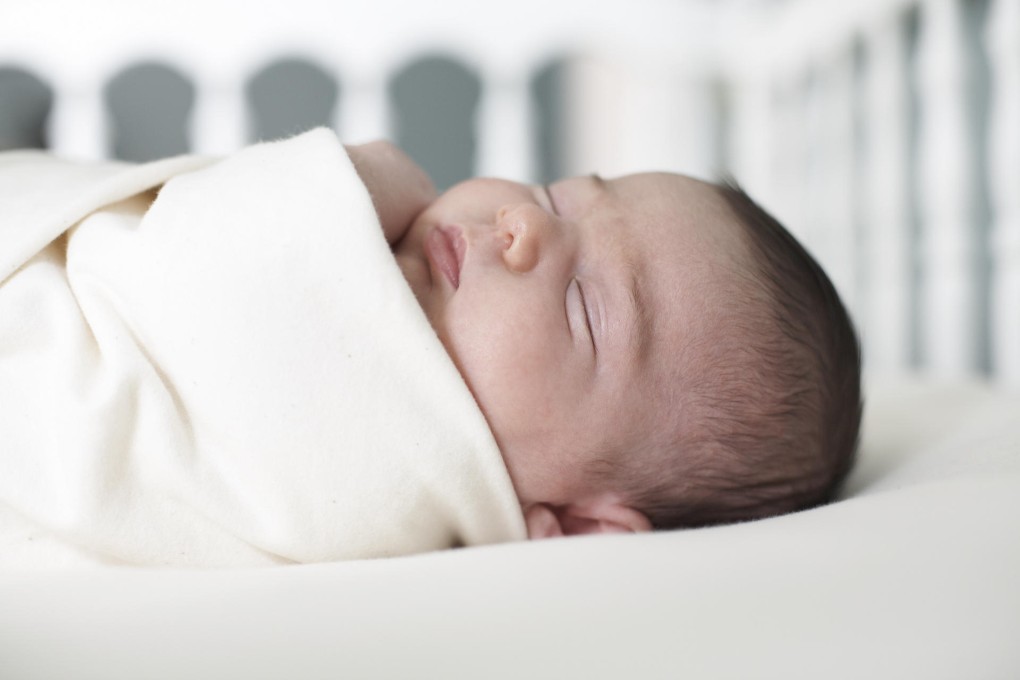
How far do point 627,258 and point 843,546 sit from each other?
0.27 metres

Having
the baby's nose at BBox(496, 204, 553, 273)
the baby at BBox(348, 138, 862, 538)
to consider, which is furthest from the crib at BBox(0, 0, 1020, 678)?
the baby's nose at BBox(496, 204, 553, 273)

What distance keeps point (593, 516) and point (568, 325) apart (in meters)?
0.15

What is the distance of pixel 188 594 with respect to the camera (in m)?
0.40

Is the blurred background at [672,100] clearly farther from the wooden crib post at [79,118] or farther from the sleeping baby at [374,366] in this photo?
the sleeping baby at [374,366]

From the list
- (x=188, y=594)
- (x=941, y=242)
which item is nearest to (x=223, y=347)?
(x=188, y=594)

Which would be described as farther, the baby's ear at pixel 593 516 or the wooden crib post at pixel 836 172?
the wooden crib post at pixel 836 172

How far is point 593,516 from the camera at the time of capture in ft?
2.08

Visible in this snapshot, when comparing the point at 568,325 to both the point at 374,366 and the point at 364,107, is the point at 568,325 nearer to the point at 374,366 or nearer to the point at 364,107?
the point at 374,366

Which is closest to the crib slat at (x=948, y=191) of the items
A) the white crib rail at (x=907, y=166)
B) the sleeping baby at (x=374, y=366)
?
the white crib rail at (x=907, y=166)

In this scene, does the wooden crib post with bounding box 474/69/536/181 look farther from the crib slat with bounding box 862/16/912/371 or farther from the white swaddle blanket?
the white swaddle blanket

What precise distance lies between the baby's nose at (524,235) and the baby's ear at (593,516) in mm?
182

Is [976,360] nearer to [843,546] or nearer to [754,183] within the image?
[754,183]

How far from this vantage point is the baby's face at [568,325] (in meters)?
0.58

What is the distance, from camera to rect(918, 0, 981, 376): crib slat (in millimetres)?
1070
